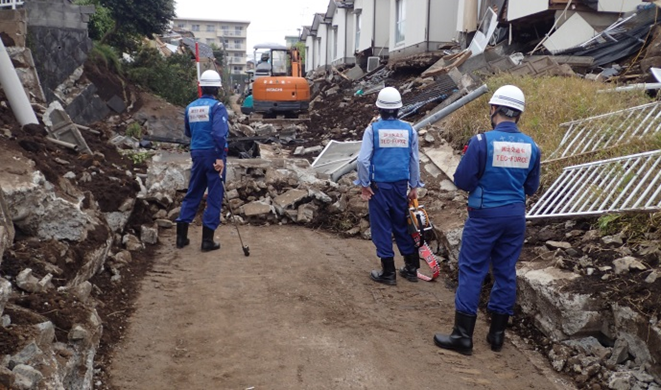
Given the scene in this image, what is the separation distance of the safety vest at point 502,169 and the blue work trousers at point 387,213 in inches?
62.5

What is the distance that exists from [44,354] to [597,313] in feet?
12.2

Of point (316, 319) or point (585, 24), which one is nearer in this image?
point (316, 319)

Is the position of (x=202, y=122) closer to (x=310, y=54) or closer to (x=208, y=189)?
(x=208, y=189)

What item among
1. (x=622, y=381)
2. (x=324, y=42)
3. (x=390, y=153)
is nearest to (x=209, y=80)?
(x=390, y=153)

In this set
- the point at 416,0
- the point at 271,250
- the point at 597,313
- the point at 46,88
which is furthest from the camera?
the point at 416,0

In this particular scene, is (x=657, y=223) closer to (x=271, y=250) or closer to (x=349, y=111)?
(x=271, y=250)

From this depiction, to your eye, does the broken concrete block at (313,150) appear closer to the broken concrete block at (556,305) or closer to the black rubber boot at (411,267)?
the black rubber boot at (411,267)

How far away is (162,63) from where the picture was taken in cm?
1770

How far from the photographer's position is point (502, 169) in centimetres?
456

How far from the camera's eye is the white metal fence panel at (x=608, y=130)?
6926 millimetres

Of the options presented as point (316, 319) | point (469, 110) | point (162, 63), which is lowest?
point (316, 319)

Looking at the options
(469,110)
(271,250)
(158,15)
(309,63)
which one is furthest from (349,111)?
(309,63)

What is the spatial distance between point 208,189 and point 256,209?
140 centimetres

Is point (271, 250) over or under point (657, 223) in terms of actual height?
under
